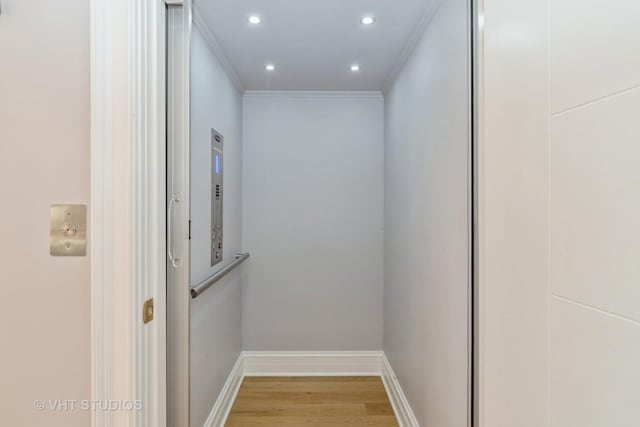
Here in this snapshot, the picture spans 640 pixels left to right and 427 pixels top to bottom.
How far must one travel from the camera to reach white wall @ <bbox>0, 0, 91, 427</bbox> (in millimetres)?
931

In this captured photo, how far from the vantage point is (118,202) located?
3.03 feet

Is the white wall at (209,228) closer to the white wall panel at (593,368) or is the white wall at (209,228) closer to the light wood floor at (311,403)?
the light wood floor at (311,403)

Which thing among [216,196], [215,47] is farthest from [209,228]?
[215,47]

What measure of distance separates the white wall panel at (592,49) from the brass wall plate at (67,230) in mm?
1072

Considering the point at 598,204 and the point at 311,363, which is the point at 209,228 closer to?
the point at 311,363

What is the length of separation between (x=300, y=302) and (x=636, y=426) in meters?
2.78

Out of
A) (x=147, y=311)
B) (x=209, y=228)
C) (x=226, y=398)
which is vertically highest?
(x=209, y=228)

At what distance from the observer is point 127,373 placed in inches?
36.7

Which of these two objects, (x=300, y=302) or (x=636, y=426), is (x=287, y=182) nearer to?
(x=300, y=302)

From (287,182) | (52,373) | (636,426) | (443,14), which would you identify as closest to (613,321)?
(636,426)

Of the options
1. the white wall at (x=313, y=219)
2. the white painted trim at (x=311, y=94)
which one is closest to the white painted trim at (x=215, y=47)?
the white painted trim at (x=311, y=94)

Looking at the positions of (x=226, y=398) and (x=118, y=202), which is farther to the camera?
(x=226, y=398)

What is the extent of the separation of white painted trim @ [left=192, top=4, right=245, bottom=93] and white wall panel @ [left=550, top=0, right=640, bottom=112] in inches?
63.8

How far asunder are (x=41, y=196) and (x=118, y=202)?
0.20 metres
